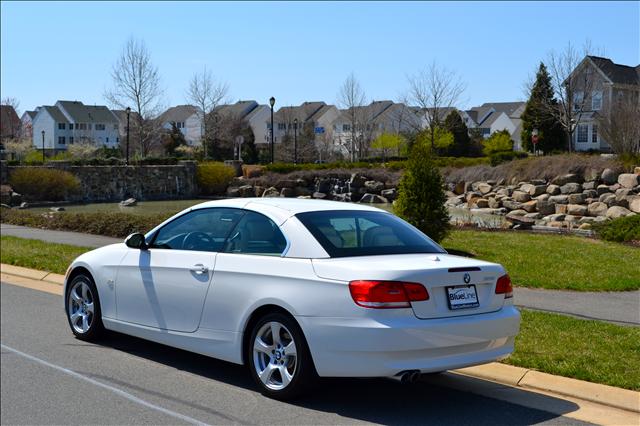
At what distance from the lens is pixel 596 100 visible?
4131 cm

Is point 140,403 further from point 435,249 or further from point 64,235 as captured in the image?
point 64,235

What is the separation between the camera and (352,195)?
149 feet

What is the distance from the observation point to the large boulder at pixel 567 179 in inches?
1128

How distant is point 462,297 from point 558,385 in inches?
51.1

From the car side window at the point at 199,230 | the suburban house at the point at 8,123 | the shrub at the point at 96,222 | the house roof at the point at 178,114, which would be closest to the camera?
the car side window at the point at 199,230

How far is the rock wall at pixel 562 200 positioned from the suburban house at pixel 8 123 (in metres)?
78.4

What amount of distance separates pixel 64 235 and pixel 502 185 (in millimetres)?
21312

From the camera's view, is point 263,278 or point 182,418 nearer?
point 182,418

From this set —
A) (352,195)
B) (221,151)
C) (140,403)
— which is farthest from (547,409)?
(221,151)

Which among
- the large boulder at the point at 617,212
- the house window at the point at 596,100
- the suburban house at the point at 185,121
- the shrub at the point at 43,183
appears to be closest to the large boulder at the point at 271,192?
the shrub at the point at 43,183

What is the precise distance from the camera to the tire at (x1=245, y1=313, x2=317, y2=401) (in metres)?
5.97

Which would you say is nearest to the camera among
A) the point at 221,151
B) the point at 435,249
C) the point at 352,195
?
the point at 435,249

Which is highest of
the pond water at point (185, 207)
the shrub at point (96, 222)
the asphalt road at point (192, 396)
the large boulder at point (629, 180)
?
the large boulder at point (629, 180)

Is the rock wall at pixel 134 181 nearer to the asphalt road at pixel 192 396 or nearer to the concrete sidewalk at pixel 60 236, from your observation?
the concrete sidewalk at pixel 60 236
